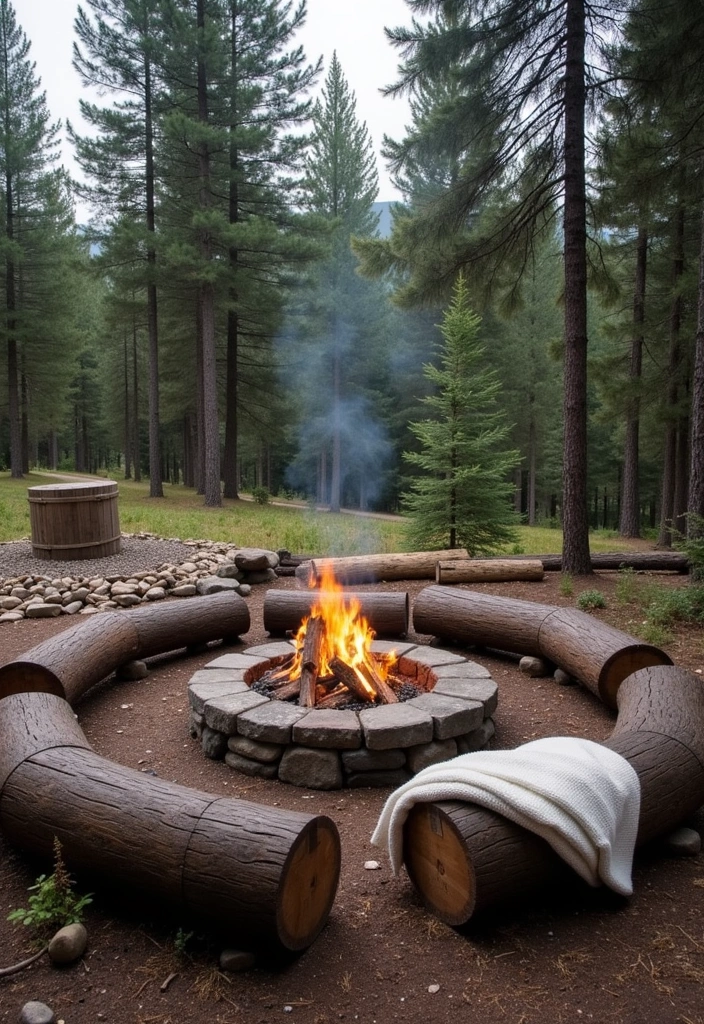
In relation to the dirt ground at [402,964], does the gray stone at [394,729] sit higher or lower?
higher

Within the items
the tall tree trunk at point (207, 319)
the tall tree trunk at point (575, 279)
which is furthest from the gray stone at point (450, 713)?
the tall tree trunk at point (207, 319)

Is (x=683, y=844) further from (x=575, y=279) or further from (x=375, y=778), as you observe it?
(x=575, y=279)

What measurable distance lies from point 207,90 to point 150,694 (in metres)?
18.2

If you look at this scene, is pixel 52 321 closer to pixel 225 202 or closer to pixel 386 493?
pixel 225 202

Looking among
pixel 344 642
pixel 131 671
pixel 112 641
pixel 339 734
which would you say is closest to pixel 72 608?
pixel 131 671

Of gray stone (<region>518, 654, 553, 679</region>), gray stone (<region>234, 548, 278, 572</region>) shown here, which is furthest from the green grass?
gray stone (<region>518, 654, 553, 679</region>)

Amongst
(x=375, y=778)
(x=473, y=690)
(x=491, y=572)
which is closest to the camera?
(x=375, y=778)

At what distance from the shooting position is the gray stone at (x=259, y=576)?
877 centimetres

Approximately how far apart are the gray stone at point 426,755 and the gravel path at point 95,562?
5.54 metres

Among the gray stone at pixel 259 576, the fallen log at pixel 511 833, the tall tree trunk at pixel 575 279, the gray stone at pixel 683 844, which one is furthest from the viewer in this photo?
the gray stone at pixel 259 576

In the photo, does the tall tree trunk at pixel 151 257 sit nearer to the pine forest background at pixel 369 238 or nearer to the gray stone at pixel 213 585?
the pine forest background at pixel 369 238

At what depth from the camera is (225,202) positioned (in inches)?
780

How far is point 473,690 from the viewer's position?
13.6 ft

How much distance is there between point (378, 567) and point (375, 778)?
5.11 m
